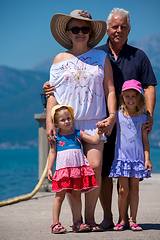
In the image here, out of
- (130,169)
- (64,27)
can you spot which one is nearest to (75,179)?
(130,169)

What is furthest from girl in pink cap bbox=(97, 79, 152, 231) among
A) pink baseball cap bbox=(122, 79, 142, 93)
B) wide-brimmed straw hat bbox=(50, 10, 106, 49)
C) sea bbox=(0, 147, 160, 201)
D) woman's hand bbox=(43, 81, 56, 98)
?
sea bbox=(0, 147, 160, 201)

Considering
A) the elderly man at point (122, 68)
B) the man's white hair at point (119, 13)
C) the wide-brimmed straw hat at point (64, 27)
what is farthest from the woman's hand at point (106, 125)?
the man's white hair at point (119, 13)

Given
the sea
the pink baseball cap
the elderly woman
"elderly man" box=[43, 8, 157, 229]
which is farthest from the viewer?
the sea

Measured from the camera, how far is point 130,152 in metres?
3.88

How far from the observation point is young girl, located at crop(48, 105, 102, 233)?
362 centimetres

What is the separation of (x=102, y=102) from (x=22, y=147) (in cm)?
18515

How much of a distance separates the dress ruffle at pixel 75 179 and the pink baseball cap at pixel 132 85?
35.2 inches

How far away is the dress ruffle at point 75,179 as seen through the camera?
361 cm

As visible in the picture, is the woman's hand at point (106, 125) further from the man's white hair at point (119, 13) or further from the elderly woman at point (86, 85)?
the man's white hair at point (119, 13)

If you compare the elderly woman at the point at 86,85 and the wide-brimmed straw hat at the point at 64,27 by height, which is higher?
the wide-brimmed straw hat at the point at 64,27

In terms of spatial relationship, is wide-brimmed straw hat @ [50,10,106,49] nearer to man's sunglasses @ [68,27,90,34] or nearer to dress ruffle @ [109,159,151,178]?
man's sunglasses @ [68,27,90,34]

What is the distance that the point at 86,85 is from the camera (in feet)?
12.4

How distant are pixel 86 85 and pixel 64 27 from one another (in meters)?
0.69

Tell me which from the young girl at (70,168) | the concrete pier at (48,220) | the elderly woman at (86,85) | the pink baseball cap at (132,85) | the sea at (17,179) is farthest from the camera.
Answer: the sea at (17,179)
